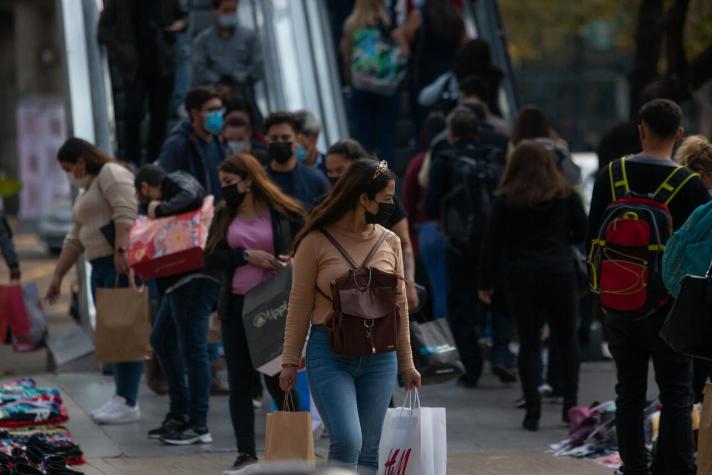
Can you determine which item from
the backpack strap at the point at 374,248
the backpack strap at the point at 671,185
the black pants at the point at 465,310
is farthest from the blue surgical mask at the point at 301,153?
the backpack strap at the point at 374,248

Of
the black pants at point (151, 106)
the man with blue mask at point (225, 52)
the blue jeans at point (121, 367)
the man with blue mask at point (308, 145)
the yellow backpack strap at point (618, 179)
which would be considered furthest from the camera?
the black pants at point (151, 106)

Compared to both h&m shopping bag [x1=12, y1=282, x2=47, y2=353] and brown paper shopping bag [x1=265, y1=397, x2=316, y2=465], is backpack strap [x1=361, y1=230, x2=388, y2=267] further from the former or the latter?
h&m shopping bag [x1=12, y1=282, x2=47, y2=353]

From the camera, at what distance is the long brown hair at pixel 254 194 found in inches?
325

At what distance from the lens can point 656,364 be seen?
744 cm

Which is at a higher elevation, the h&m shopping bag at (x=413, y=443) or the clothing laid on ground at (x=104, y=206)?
the clothing laid on ground at (x=104, y=206)

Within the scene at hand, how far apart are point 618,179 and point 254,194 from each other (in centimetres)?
190

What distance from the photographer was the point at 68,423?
9.80 metres

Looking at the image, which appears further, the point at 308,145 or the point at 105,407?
the point at 308,145

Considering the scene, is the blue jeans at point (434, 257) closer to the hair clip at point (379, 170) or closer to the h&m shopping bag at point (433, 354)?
the h&m shopping bag at point (433, 354)

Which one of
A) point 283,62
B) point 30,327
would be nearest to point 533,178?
point 30,327

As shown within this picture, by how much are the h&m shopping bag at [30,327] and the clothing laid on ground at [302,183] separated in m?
3.20

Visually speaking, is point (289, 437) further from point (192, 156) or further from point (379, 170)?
point (192, 156)

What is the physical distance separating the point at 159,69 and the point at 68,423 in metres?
4.58

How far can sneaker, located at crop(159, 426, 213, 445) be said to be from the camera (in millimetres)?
9242
